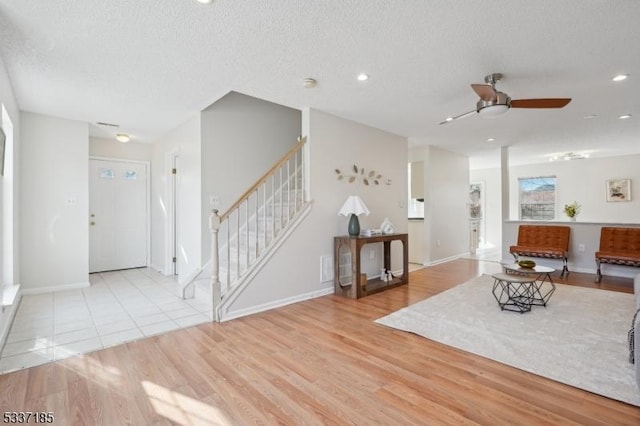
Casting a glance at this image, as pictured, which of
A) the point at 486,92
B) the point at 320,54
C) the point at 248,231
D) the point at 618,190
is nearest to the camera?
the point at 320,54

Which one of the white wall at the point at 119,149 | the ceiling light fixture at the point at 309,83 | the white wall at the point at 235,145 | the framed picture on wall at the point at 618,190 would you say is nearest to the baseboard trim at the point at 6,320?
the white wall at the point at 235,145

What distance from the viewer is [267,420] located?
1.73 metres

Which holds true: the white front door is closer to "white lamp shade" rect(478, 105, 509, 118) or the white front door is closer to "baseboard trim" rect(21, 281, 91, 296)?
"baseboard trim" rect(21, 281, 91, 296)

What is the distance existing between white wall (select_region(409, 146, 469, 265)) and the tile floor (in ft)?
15.9

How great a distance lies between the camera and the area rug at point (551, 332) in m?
2.16

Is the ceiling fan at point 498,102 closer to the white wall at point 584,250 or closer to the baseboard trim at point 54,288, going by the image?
the white wall at point 584,250

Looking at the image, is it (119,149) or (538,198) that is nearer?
(119,149)

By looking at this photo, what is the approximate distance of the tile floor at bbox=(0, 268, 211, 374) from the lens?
2584mm

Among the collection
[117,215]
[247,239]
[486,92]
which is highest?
[486,92]

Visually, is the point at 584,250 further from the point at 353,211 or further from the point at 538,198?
the point at 353,211

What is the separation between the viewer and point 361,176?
486 centimetres

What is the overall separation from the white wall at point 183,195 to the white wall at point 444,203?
4562mm

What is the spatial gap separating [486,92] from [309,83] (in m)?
1.73

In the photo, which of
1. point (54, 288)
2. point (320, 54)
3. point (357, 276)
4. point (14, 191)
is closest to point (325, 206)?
point (357, 276)
